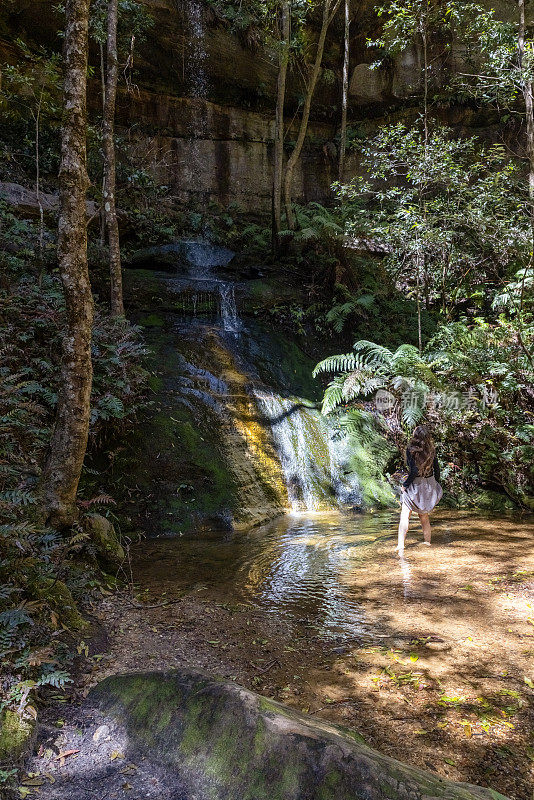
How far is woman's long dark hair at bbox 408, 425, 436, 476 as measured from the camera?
A: 5.48 metres

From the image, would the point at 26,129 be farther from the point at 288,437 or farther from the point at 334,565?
the point at 334,565

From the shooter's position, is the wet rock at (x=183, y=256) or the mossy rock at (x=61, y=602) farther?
the wet rock at (x=183, y=256)

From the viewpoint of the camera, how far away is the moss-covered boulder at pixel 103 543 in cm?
459

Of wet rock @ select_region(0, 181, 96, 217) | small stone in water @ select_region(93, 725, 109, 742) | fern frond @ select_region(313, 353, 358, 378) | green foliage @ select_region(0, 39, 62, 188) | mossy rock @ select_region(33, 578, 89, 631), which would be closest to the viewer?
small stone in water @ select_region(93, 725, 109, 742)

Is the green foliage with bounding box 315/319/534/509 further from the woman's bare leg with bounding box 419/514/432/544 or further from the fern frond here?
the woman's bare leg with bounding box 419/514/432/544

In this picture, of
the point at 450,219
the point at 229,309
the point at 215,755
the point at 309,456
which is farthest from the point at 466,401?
the point at 215,755

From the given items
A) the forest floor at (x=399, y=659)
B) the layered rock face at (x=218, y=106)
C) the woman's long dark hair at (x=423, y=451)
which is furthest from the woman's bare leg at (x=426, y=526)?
the layered rock face at (x=218, y=106)

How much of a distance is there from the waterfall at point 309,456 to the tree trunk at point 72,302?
4.58 m

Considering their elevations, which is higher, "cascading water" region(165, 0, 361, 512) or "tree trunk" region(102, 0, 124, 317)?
"tree trunk" region(102, 0, 124, 317)

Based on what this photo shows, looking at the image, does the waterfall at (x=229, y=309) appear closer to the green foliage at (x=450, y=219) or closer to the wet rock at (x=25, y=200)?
the green foliage at (x=450, y=219)

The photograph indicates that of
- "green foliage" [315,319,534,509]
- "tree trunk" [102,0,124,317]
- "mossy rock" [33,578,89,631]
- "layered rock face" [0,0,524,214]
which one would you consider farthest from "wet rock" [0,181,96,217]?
"mossy rock" [33,578,89,631]

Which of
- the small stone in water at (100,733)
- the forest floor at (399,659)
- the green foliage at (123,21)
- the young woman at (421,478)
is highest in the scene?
the green foliage at (123,21)

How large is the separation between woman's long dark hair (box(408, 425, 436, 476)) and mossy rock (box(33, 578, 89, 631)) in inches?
150

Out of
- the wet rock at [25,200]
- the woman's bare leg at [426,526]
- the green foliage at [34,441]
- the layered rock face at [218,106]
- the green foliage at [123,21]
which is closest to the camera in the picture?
the green foliage at [34,441]
